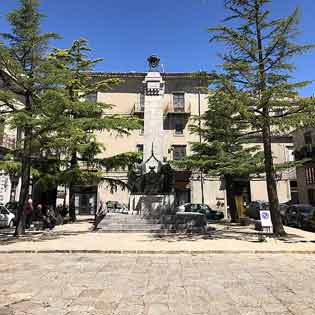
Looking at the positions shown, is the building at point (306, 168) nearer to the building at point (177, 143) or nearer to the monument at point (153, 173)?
the building at point (177, 143)

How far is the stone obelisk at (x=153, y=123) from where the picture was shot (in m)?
18.1

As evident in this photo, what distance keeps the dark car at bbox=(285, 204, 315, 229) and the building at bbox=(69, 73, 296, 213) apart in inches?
508

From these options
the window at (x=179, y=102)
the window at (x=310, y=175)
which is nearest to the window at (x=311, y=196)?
the window at (x=310, y=175)

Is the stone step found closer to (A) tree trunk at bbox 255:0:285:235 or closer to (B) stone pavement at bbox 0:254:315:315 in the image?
Answer: (A) tree trunk at bbox 255:0:285:235

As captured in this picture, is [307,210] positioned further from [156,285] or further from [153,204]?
[156,285]

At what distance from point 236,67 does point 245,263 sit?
7979 mm

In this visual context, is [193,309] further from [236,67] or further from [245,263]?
[236,67]

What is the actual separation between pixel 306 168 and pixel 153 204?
22506mm

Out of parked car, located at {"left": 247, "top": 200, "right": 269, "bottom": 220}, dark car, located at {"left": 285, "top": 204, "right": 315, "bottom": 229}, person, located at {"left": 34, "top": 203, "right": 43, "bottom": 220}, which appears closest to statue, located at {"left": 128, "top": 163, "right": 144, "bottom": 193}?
person, located at {"left": 34, "top": 203, "right": 43, "bottom": 220}

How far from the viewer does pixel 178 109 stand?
119 ft

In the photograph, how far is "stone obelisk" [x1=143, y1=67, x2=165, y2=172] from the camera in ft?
59.3

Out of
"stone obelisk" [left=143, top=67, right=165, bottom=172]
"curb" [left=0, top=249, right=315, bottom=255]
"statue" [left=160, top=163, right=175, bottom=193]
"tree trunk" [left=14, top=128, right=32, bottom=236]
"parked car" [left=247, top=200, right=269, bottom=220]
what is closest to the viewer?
"curb" [left=0, top=249, right=315, bottom=255]

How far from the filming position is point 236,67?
12.7 m

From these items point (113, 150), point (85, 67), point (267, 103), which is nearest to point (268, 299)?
point (267, 103)
